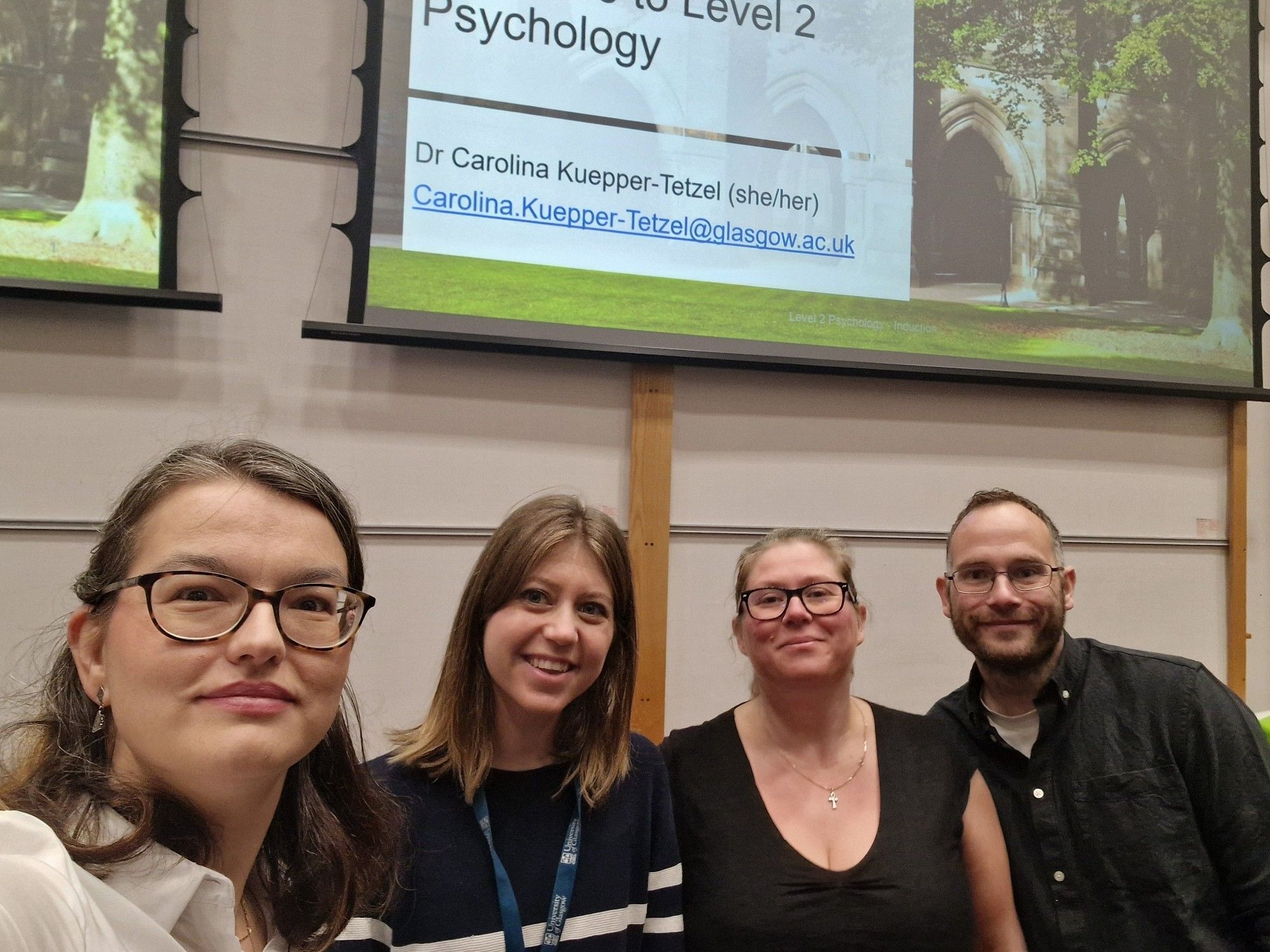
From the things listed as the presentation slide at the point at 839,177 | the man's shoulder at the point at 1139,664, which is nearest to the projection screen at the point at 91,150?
the presentation slide at the point at 839,177

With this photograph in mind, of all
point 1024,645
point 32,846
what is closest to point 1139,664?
point 1024,645

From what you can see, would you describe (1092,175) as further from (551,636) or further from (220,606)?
(220,606)

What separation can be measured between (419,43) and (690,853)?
209 centimetres

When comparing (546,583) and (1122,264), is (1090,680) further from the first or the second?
(1122,264)

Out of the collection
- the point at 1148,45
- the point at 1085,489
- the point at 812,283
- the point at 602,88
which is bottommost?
the point at 1085,489

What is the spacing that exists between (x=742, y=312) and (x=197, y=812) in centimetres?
218

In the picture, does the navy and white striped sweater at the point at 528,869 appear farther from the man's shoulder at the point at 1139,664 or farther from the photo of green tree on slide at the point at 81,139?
the photo of green tree on slide at the point at 81,139

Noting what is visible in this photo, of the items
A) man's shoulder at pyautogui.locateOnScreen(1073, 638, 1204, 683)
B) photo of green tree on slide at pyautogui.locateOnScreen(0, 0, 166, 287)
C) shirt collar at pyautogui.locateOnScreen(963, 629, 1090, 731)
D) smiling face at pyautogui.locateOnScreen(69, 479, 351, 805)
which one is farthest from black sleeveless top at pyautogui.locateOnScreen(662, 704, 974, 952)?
photo of green tree on slide at pyautogui.locateOnScreen(0, 0, 166, 287)

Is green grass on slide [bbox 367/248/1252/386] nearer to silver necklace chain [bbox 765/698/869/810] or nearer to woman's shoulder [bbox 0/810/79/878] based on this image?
silver necklace chain [bbox 765/698/869/810]

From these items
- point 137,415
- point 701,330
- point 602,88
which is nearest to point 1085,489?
Answer: point 701,330

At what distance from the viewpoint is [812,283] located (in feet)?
9.35

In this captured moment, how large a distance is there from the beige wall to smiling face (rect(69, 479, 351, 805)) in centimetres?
157

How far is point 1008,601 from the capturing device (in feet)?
6.31

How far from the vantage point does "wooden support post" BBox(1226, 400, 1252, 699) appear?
3.26 meters
